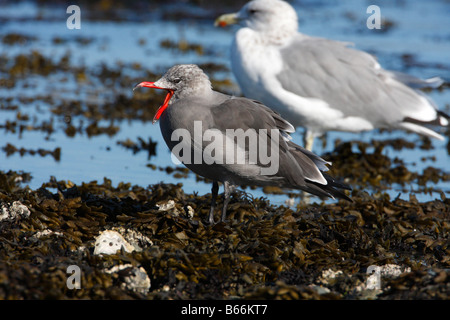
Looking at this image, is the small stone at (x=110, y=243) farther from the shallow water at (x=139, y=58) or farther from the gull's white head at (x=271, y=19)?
the gull's white head at (x=271, y=19)

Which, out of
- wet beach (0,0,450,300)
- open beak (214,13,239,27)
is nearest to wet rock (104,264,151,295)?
wet beach (0,0,450,300)

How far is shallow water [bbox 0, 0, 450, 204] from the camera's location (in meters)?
6.97

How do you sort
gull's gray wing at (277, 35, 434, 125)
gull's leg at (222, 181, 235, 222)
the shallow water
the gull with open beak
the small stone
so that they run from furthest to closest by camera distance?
gull's gray wing at (277, 35, 434, 125), the shallow water, gull's leg at (222, 181, 235, 222), the gull with open beak, the small stone

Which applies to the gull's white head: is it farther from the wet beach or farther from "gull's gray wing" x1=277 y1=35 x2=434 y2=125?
A: the wet beach

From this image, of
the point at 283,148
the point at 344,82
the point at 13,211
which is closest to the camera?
the point at 13,211

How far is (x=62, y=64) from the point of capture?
1198cm

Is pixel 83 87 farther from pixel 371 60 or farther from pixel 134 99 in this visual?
pixel 371 60

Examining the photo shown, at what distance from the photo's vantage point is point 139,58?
43.1ft

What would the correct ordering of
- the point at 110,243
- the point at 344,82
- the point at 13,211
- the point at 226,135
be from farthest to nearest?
the point at 344,82
the point at 13,211
the point at 226,135
the point at 110,243

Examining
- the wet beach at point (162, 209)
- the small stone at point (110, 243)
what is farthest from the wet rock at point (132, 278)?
the small stone at point (110, 243)

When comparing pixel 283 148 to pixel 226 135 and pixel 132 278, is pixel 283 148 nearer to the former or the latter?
pixel 226 135

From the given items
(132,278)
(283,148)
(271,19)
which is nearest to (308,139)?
(271,19)
